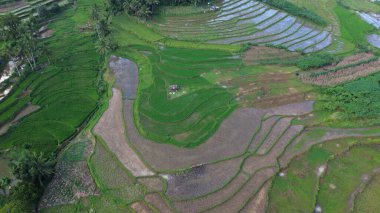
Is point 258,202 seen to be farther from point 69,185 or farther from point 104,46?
point 104,46

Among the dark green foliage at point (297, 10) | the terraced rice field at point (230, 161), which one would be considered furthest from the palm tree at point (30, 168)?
the dark green foliage at point (297, 10)

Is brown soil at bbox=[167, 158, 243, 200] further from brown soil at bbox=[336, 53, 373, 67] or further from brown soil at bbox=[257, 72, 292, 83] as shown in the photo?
brown soil at bbox=[336, 53, 373, 67]

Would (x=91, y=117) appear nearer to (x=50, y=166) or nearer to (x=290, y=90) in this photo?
(x=50, y=166)

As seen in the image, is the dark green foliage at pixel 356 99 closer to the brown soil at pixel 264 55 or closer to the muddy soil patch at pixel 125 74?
the brown soil at pixel 264 55

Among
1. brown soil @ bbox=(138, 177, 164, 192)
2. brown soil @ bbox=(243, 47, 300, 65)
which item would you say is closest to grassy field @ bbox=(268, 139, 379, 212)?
brown soil @ bbox=(138, 177, 164, 192)

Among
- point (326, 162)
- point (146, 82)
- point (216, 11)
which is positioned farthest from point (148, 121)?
point (216, 11)

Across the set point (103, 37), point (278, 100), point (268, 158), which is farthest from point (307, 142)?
point (103, 37)

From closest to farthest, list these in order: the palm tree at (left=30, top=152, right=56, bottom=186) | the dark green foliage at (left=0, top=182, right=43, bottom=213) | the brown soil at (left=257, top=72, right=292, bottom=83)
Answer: the dark green foliage at (left=0, top=182, right=43, bottom=213) < the palm tree at (left=30, top=152, right=56, bottom=186) < the brown soil at (left=257, top=72, right=292, bottom=83)
